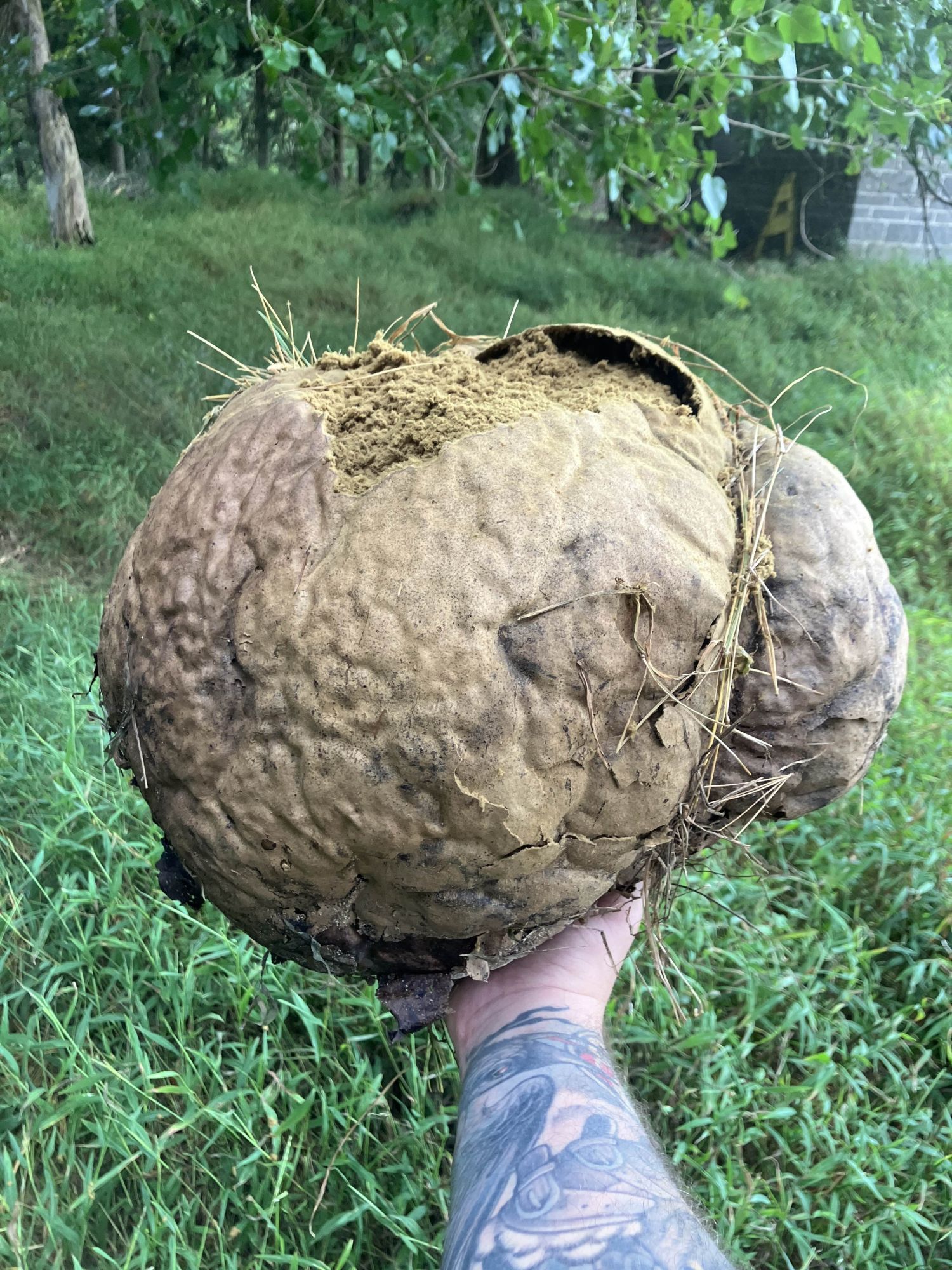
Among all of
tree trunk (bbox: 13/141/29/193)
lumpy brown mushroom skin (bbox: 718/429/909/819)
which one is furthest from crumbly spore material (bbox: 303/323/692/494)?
tree trunk (bbox: 13/141/29/193)

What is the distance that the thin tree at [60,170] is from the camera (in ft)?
19.0

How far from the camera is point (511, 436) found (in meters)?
1.33

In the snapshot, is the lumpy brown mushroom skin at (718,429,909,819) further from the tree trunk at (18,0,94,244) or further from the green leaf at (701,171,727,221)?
the tree trunk at (18,0,94,244)

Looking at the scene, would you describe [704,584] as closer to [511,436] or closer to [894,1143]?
[511,436]

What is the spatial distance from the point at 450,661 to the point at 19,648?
2.40 metres

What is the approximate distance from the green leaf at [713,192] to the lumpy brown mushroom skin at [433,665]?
1719 mm

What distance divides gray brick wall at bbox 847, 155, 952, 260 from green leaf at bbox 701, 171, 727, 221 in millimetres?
6654

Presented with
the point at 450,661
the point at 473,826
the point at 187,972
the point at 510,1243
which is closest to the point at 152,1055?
the point at 187,972

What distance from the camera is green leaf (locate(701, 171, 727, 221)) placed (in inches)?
112

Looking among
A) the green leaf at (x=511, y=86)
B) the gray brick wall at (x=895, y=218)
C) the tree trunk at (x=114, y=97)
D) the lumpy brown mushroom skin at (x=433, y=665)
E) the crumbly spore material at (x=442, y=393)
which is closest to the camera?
the lumpy brown mushroom skin at (x=433, y=665)

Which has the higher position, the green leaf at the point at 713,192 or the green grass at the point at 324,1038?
the green leaf at the point at 713,192

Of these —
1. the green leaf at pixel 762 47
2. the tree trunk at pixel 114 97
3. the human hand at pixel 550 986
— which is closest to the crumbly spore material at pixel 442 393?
the human hand at pixel 550 986

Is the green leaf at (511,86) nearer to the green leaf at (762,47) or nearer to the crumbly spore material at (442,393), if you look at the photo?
the green leaf at (762,47)

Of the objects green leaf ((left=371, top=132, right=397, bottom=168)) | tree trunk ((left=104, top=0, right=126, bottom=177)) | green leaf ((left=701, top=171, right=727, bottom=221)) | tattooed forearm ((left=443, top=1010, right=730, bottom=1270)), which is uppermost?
tree trunk ((left=104, top=0, right=126, bottom=177))
